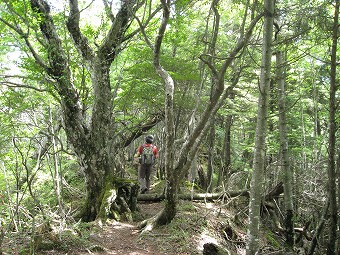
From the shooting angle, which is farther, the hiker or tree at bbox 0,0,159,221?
the hiker

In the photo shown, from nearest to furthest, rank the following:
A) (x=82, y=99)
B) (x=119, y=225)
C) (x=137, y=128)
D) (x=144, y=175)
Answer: (x=119, y=225) → (x=82, y=99) → (x=144, y=175) → (x=137, y=128)

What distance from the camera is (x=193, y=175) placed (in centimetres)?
1263

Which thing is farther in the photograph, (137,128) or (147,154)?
(137,128)

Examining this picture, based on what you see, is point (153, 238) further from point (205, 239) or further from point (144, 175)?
point (144, 175)

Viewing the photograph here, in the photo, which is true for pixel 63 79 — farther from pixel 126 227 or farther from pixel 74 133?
pixel 126 227

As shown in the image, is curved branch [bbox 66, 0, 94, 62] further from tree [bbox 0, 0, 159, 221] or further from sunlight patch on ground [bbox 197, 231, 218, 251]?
sunlight patch on ground [bbox 197, 231, 218, 251]

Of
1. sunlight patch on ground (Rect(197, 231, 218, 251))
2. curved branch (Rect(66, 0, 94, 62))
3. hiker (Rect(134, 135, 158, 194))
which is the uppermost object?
curved branch (Rect(66, 0, 94, 62))

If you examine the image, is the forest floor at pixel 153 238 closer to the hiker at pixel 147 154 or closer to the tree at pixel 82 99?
the tree at pixel 82 99

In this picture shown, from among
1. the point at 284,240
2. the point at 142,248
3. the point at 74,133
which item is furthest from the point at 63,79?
the point at 284,240

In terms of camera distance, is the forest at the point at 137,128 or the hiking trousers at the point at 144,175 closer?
the forest at the point at 137,128

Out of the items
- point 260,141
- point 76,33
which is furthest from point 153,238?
point 76,33

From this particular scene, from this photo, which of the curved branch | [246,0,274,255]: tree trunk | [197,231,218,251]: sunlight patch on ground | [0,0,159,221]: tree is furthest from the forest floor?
the curved branch

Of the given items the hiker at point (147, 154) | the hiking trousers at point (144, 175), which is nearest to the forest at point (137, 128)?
the hiking trousers at point (144, 175)

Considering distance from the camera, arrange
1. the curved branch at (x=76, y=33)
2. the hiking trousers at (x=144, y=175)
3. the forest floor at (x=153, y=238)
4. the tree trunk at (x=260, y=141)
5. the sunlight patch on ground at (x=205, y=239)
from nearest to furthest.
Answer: the forest floor at (x=153, y=238) → the tree trunk at (x=260, y=141) → the sunlight patch on ground at (x=205, y=239) → the curved branch at (x=76, y=33) → the hiking trousers at (x=144, y=175)
